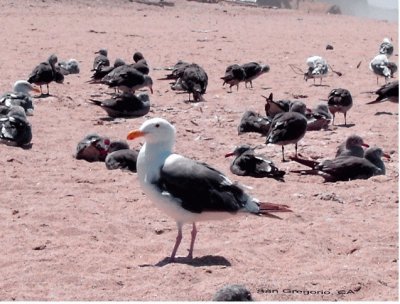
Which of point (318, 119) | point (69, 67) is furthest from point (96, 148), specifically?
point (69, 67)

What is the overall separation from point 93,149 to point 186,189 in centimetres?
380

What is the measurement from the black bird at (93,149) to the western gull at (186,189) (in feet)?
11.2

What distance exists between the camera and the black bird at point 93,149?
9867mm

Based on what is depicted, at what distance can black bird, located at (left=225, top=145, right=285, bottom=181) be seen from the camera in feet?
30.5

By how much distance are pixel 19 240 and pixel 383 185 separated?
3.98 m

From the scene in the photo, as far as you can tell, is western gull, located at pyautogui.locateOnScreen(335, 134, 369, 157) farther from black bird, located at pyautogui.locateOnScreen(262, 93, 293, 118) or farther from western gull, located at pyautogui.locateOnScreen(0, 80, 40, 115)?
western gull, located at pyautogui.locateOnScreen(0, 80, 40, 115)

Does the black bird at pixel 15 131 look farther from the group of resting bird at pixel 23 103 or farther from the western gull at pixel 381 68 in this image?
the western gull at pixel 381 68

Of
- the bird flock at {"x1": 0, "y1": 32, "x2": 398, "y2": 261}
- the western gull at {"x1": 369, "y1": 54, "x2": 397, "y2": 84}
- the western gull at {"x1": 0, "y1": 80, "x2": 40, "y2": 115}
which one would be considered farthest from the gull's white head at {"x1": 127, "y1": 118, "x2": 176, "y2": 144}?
the western gull at {"x1": 369, "y1": 54, "x2": 397, "y2": 84}

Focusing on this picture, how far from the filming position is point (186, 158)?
6.69 m

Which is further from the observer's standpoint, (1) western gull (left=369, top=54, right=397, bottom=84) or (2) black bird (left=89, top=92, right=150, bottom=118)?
(1) western gull (left=369, top=54, right=397, bottom=84)

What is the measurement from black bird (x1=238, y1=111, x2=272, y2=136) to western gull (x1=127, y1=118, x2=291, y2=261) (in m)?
5.26

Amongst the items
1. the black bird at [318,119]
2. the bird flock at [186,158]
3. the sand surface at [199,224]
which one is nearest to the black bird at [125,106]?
the bird flock at [186,158]

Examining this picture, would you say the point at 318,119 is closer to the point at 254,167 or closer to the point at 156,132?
the point at 254,167

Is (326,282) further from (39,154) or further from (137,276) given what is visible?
(39,154)
